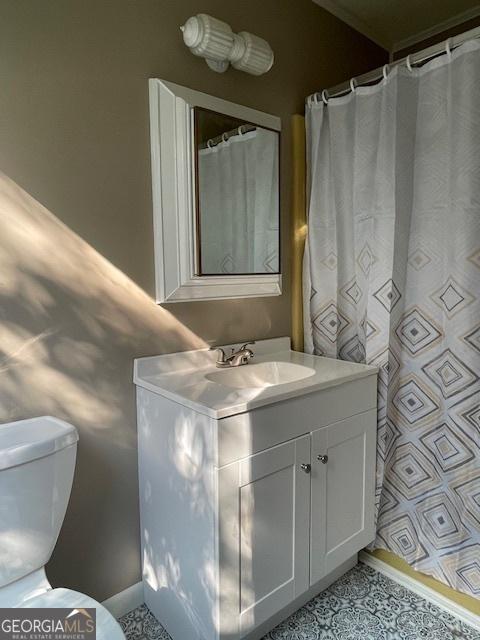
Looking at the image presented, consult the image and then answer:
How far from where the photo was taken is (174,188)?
62.2 inches

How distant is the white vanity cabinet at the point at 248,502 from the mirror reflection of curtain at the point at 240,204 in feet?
1.92

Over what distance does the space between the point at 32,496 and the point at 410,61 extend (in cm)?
188

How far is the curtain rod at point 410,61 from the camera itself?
144 centimetres

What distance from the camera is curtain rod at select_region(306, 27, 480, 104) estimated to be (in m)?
1.44

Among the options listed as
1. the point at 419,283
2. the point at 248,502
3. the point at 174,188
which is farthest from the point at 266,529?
the point at 174,188

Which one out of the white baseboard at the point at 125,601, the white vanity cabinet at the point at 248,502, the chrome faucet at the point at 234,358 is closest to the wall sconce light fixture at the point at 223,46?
the chrome faucet at the point at 234,358

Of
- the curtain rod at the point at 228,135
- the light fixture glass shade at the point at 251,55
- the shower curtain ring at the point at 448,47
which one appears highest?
the light fixture glass shade at the point at 251,55

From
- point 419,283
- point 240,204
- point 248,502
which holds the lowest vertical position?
point 248,502

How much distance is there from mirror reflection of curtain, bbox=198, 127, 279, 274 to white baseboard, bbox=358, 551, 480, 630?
4.37 ft

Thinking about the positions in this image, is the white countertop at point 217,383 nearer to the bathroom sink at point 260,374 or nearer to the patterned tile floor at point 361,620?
the bathroom sink at point 260,374

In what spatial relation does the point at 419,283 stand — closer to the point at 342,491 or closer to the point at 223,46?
the point at 342,491

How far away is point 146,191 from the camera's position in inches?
60.4

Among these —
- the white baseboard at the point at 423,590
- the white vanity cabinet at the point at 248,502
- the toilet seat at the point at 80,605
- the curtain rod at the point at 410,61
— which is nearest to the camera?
the toilet seat at the point at 80,605

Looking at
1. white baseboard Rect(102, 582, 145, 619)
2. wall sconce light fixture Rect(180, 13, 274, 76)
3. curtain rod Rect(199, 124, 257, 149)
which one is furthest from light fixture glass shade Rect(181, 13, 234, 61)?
white baseboard Rect(102, 582, 145, 619)
